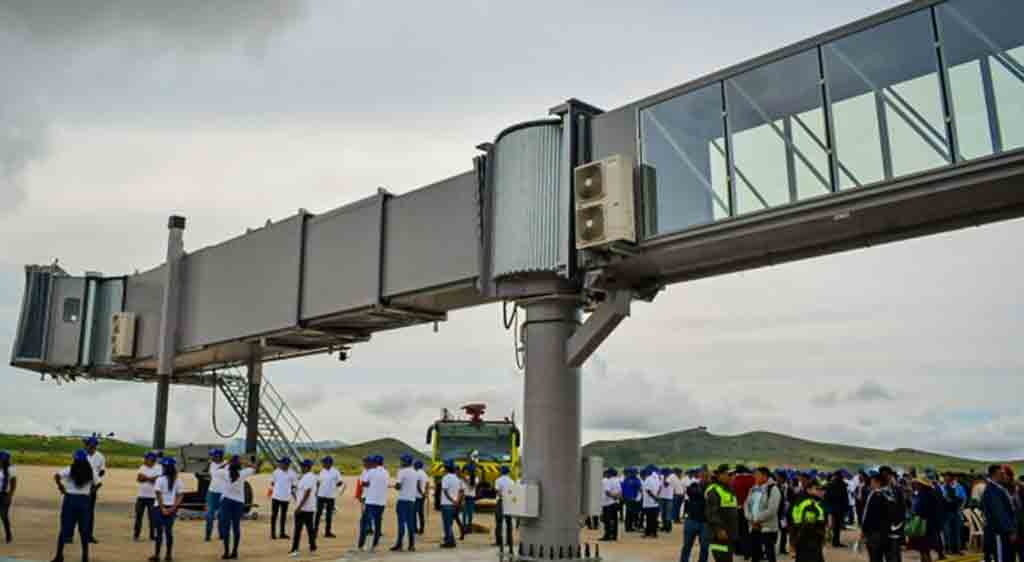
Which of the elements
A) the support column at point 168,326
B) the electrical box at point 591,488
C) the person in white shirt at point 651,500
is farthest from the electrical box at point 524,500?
the support column at point 168,326

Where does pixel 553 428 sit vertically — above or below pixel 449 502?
above

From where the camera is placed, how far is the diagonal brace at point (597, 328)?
1232 centimetres

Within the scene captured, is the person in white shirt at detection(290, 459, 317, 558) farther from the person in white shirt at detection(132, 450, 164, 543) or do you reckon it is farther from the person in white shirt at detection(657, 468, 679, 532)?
the person in white shirt at detection(657, 468, 679, 532)

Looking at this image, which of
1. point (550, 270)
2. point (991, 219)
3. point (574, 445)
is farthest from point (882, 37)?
point (574, 445)

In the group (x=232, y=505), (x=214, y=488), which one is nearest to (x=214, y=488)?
(x=214, y=488)

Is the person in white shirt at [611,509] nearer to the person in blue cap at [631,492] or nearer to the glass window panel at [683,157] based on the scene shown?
the person in blue cap at [631,492]

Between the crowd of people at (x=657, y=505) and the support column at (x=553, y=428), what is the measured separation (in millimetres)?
658

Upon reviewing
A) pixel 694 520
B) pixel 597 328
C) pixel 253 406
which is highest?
pixel 597 328

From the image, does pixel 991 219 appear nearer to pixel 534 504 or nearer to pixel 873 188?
pixel 873 188

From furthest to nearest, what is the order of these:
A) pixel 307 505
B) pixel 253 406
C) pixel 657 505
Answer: pixel 253 406
pixel 657 505
pixel 307 505

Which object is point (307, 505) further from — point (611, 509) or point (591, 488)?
point (611, 509)

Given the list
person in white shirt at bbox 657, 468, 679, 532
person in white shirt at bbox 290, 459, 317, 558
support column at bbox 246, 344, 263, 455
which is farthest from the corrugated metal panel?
support column at bbox 246, 344, 263, 455

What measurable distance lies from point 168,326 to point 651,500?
44.9 feet

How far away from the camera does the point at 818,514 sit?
10961 millimetres
